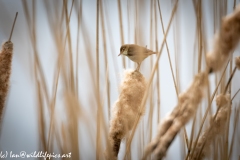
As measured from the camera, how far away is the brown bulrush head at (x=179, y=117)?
0.67m

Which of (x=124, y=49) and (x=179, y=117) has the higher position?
(x=124, y=49)

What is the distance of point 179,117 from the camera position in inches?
26.8

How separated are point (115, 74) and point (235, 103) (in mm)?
435

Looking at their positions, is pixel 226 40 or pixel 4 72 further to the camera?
pixel 4 72

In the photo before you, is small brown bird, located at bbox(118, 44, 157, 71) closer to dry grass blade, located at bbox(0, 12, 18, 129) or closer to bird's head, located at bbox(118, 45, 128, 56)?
bird's head, located at bbox(118, 45, 128, 56)

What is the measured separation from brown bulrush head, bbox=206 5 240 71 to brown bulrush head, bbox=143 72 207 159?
0.05m

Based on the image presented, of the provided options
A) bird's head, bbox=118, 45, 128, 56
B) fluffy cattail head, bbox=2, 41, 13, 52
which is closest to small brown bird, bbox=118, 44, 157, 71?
bird's head, bbox=118, 45, 128, 56

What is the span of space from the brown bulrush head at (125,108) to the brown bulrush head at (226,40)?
0.22 metres

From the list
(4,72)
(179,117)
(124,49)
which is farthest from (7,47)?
(179,117)

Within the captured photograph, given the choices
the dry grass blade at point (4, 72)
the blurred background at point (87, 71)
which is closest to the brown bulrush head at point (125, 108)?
the blurred background at point (87, 71)

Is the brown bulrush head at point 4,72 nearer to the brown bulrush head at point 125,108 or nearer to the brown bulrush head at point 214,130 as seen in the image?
the brown bulrush head at point 125,108

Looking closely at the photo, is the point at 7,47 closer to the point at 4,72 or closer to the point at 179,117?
the point at 4,72

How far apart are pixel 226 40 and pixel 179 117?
0.71 ft

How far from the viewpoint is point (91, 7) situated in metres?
1.12
